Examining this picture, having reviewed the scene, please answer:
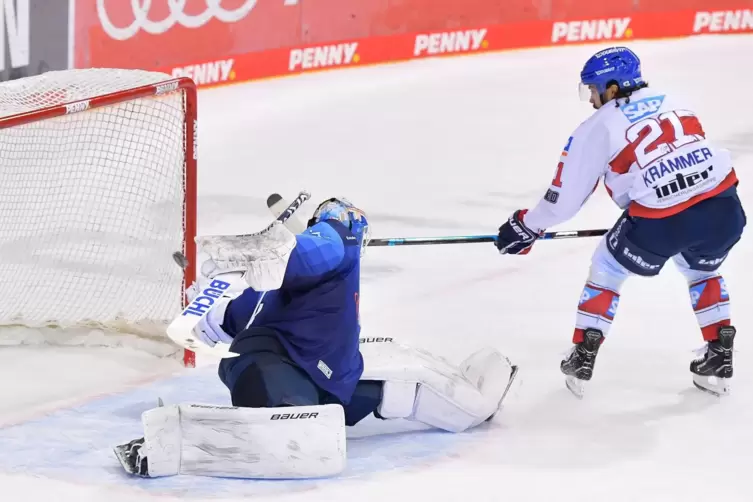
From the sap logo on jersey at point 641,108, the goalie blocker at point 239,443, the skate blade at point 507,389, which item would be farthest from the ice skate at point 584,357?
the goalie blocker at point 239,443

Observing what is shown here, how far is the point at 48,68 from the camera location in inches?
290

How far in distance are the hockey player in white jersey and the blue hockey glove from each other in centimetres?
8

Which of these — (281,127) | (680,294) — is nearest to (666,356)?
(680,294)

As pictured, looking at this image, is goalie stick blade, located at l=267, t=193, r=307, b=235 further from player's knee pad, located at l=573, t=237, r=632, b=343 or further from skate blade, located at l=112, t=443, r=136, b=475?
player's knee pad, located at l=573, t=237, r=632, b=343

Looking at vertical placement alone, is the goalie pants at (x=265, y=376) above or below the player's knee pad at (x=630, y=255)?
below

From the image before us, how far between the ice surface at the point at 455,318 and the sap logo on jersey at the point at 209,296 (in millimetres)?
484

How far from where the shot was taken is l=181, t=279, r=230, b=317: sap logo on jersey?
3156 millimetres

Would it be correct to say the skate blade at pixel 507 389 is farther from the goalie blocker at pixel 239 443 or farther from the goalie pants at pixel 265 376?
the goalie blocker at pixel 239 443

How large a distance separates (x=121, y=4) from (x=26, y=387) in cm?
426

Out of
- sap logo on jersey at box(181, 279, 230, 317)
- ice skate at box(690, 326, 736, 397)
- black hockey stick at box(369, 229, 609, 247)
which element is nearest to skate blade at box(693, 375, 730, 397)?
ice skate at box(690, 326, 736, 397)

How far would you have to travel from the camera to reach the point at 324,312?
3.52 metres

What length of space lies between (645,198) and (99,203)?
2.24 m

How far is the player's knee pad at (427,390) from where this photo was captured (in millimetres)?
3777

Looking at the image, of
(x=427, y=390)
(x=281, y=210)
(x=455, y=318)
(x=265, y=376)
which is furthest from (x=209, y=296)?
(x=455, y=318)
